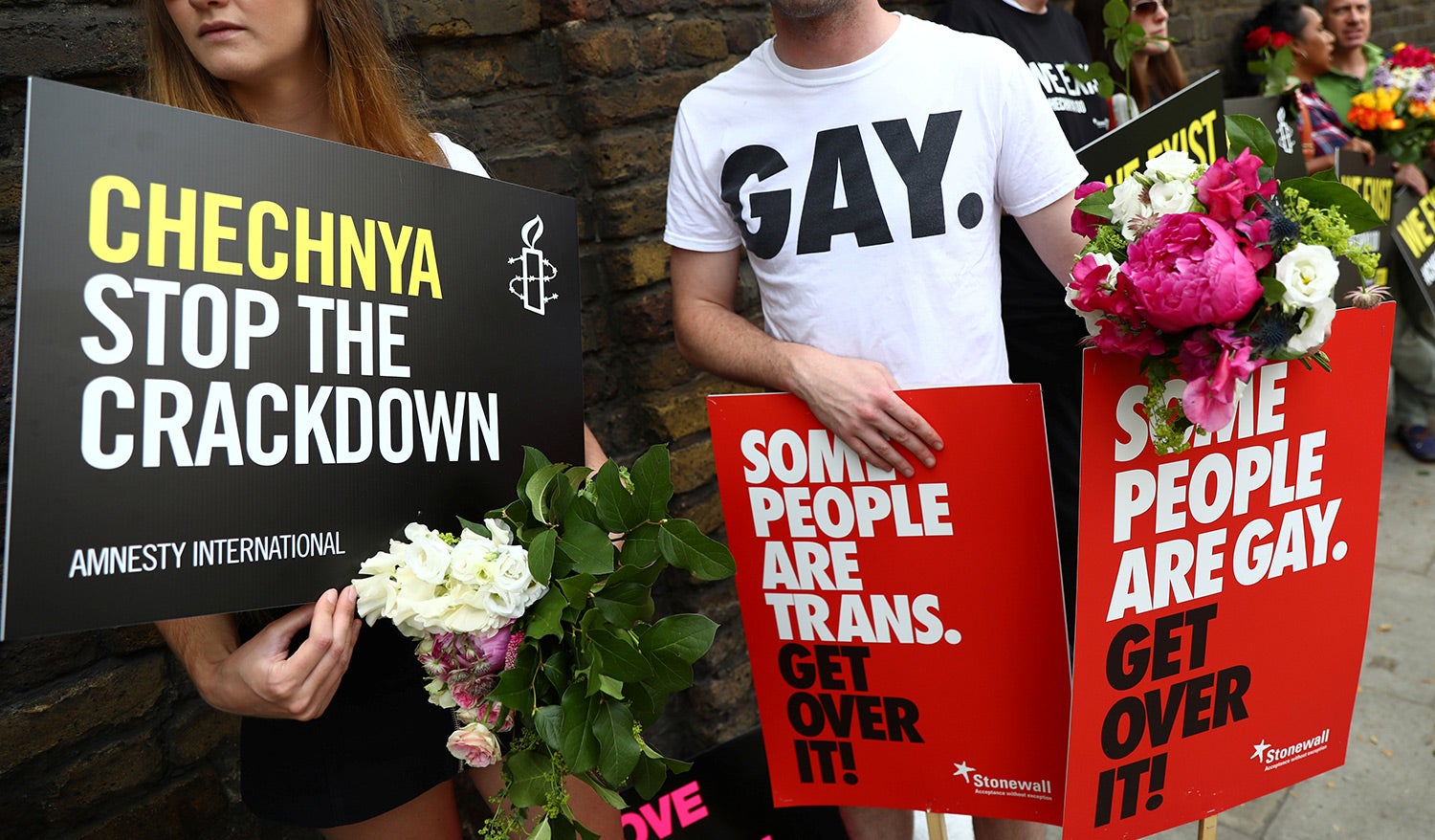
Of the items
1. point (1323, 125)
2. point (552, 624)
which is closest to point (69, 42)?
point (552, 624)

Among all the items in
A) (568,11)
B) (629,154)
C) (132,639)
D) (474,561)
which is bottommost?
(132,639)

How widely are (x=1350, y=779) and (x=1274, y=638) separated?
1.41 metres

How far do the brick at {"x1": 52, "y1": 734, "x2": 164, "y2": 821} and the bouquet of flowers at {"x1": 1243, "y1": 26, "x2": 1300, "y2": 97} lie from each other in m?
3.55

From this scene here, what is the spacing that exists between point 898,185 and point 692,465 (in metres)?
1.15

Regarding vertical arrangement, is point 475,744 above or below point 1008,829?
above

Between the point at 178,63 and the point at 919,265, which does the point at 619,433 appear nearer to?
the point at 919,265

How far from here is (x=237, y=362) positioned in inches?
44.5

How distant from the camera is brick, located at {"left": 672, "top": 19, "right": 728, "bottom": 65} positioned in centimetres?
252

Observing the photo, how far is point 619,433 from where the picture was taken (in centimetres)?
257

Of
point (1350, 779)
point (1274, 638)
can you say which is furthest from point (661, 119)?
point (1350, 779)

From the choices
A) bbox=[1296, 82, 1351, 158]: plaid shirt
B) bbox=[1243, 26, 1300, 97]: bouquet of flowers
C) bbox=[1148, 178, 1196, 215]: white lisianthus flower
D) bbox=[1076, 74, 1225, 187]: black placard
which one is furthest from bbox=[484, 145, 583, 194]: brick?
bbox=[1296, 82, 1351, 158]: plaid shirt

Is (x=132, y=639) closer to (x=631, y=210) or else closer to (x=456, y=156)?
(x=456, y=156)

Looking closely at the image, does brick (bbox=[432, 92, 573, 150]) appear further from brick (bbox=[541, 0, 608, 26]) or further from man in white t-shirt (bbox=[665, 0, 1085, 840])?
man in white t-shirt (bbox=[665, 0, 1085, 840])

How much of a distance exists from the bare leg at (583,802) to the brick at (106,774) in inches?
30.3
